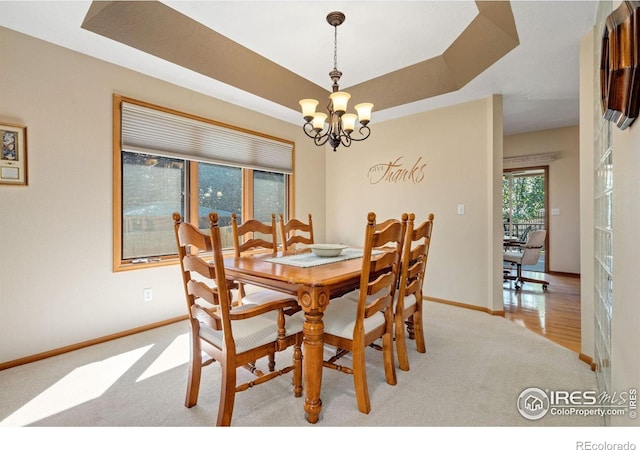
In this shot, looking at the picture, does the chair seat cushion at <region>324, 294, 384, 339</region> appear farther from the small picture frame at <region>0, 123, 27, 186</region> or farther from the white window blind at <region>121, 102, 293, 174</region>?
the small picture frame at <region>0, 123, 27, 186</region>

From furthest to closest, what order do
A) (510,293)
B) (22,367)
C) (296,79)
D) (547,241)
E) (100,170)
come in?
(547,241), (510,293), (296,79), (100,170), (22,367)

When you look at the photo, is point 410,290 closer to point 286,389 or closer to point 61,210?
point 286,389

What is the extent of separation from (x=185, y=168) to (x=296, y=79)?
5.14 ft

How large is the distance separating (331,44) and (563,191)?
15.9ft

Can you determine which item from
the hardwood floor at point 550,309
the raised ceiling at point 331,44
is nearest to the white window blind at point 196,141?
the raised ceiling at point 331,44

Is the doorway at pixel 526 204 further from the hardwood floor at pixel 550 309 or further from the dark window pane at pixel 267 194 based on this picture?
the dark window pane at pixel 267 194

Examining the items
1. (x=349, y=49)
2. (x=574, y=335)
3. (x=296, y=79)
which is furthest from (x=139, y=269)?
(x=574, y=335)

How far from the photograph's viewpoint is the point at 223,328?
137cm

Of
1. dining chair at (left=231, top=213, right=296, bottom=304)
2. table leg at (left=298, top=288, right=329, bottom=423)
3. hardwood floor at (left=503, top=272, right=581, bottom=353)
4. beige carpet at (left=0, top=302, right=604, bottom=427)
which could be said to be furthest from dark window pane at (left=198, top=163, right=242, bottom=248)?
hardwood floor at (left=503, top=272, right=581, bottom=353)

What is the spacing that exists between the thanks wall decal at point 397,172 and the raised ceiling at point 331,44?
0.72 metres

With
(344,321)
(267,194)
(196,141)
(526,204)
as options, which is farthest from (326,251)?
(526,204)

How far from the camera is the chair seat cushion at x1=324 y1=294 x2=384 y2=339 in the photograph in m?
1.63
